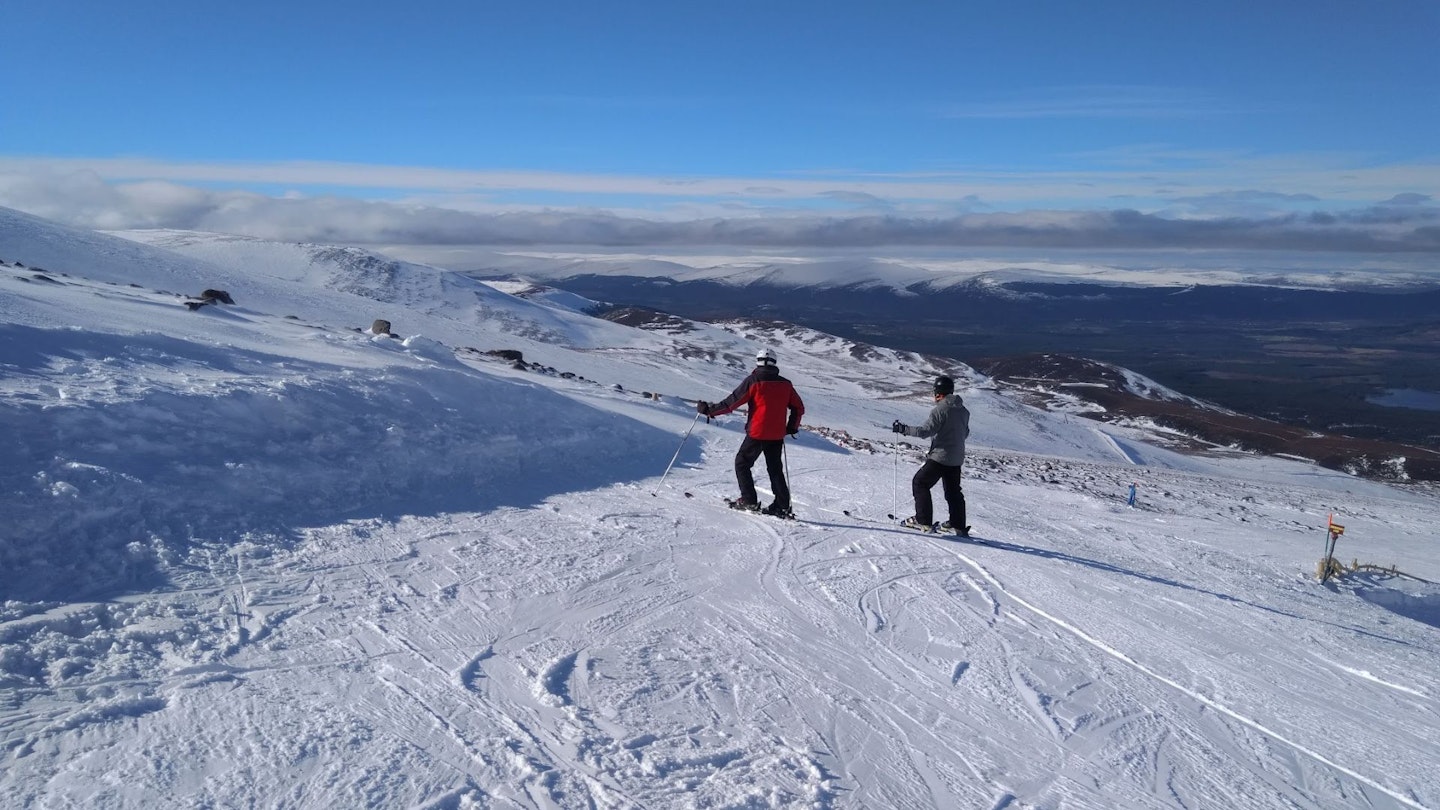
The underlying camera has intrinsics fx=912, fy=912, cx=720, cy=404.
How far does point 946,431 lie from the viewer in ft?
35.2

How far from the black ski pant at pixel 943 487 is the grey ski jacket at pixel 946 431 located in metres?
0.11

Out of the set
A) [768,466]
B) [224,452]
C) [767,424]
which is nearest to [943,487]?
[768,466]

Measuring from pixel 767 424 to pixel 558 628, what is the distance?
4877 millimetres

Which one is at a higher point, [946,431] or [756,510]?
[946,431]

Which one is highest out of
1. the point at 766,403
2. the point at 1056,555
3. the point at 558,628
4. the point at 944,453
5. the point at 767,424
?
the point at 766,403

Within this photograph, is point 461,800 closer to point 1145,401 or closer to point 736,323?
point 1145,401

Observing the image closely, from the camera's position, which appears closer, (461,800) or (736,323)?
(461,800)

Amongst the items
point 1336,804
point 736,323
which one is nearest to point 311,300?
point 1336,804

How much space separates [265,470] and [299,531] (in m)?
1.31

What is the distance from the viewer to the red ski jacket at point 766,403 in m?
10.9

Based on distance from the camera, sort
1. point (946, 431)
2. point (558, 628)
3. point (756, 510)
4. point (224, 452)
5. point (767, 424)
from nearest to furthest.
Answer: point (558, 628) < point (224, 452) < point (946, 431) < point (767, 424) < point (756, 510)

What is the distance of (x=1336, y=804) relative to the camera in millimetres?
5164

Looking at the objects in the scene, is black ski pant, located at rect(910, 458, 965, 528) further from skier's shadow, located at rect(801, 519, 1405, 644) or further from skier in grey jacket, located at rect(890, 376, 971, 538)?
skier's shadow, located at rect(801, 519, 1405, 644)

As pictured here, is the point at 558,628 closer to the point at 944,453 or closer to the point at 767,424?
the point at 767,424
